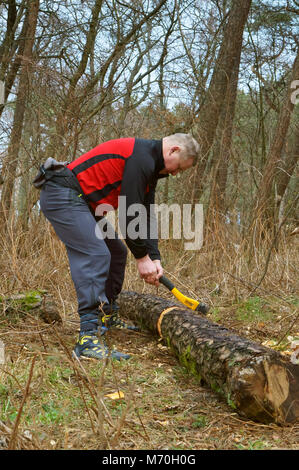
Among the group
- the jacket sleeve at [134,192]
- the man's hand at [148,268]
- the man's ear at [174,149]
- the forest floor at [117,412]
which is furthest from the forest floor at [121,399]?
the man's ear at [174,149]

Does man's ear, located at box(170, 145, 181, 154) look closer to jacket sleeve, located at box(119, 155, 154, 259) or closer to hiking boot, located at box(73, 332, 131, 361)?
jacket sleeve, located at box(119, 155, 154, 259)

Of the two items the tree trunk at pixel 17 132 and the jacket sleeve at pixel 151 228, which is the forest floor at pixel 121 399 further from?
the tree trunk at pixel 17 132

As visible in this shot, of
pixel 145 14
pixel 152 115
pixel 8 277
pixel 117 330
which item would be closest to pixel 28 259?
pixel 8 277

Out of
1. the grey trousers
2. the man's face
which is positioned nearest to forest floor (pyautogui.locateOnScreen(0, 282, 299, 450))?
the grey trousers

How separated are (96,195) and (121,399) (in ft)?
4.93

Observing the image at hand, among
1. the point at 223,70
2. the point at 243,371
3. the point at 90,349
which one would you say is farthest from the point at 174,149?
the point at 223,70

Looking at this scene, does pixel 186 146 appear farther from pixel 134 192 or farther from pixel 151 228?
pixel 151 228

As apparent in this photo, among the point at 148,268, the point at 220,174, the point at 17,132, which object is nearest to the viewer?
the point at 148,268

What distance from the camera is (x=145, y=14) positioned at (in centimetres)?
802

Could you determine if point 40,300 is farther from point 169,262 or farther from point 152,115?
point 152,115

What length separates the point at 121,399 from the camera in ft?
6.88

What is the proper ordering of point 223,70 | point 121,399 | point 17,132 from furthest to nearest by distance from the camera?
point 223,70 < point 17,132 < point 121,399

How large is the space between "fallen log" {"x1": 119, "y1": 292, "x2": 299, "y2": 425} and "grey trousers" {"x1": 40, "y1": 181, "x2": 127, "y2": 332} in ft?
2.08
